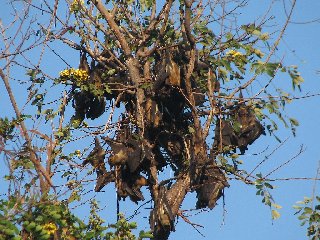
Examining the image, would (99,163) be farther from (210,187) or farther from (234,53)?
(234,53)

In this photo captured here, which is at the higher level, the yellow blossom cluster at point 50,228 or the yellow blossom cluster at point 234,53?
the yellow blossom cluster at point 234,53

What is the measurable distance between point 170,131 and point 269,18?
1.93 meters

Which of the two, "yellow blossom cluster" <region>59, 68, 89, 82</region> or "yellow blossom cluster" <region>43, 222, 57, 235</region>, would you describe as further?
"yellow blossom cluster" <region>59, 68, 89, 82</region>

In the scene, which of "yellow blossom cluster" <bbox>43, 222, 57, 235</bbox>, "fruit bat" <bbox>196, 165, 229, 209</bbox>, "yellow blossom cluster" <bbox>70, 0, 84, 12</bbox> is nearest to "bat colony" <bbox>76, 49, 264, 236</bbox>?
"fruit bat" <bbox>196, 165, 229, 209</bbox>

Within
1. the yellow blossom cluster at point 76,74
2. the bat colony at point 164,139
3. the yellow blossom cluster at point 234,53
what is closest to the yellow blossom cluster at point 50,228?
the bat colony at point 164,139

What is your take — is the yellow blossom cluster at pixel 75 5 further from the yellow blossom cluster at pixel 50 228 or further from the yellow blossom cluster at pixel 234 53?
the yellow blossom cluster at pixel 50 228

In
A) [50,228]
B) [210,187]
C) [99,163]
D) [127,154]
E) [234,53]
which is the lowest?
[50,228]

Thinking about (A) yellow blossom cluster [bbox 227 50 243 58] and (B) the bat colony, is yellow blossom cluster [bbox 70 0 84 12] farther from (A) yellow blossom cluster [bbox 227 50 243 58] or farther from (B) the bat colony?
(A) yellow blossom cluster [bbox 227 50 243 58]

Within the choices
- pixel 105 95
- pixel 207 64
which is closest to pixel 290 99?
pixel 207 64

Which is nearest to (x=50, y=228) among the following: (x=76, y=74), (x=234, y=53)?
(x=76, y=74)

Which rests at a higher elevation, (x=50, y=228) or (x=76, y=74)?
(x=76, y=74)

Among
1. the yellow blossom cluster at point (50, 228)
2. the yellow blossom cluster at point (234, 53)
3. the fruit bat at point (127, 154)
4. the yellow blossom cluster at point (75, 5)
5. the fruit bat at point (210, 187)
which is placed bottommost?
the yellow blossom cluster at point (50, 228)

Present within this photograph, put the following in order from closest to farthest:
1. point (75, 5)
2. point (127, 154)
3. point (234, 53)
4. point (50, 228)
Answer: point (50, 228) → point (127, 154) → point (234, 53) → point (75, 5)

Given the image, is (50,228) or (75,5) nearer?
(50,228)
